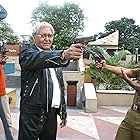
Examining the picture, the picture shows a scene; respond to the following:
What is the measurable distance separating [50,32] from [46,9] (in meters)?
48.7

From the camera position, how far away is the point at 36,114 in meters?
2.74

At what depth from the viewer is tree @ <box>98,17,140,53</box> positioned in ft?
184

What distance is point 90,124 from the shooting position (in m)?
6.46

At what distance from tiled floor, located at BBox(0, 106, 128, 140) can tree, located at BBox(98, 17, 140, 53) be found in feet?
157

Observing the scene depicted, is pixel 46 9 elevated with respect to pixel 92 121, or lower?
elevated

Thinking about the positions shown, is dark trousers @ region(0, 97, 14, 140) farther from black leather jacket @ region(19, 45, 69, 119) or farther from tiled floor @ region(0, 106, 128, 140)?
black leather jacket @ region(19, 45, 69, 119)

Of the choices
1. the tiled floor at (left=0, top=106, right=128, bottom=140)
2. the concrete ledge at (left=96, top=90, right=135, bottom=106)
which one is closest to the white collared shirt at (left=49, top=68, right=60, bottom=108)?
the tiled floor at (left=0, top=106, right=128, bottom=140)

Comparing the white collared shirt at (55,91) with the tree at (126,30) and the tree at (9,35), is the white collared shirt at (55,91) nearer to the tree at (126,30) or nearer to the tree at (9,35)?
the tree at (9,35)

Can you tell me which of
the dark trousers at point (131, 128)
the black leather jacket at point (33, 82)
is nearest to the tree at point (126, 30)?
the dark trousers at point (131, 128)

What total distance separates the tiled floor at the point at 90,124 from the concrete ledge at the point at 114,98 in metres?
0.22

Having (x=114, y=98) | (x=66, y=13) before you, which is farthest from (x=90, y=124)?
(x=66, y=13)

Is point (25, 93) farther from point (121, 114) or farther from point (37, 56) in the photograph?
point (121, 114)

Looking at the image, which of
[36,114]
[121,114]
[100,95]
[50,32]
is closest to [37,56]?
[50,32]

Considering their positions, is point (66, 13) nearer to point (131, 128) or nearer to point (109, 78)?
point (109, 78)
